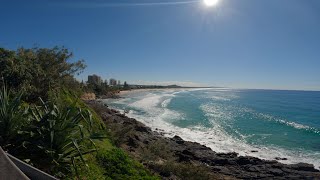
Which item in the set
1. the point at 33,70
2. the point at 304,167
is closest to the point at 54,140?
the point at 33,70

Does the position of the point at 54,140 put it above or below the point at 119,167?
above

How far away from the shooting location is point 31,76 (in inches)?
400

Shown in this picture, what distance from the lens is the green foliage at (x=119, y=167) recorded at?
7072 mm

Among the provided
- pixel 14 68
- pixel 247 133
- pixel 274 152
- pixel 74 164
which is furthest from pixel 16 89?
pixel 247 133

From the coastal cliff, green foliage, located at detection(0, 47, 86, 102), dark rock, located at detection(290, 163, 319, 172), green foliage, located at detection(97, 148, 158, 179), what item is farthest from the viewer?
dark rock, located at detection(290, 163, 319, 172)

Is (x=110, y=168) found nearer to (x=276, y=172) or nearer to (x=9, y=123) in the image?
(x=9, y=123)

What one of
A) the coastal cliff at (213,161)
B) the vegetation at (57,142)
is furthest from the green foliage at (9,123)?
the coastal cliff at (213,161)

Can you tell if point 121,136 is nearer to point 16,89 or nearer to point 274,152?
point 16,89

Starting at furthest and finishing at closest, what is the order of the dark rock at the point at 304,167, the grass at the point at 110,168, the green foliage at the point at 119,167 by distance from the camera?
the dark rock at the point at 304,167 < the green foliage at the point at 119,167 < the grass at the point at 110,168

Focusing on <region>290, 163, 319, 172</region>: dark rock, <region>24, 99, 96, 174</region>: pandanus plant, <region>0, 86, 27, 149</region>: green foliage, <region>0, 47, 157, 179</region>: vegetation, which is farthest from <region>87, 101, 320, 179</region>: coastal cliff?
<region>0, 86, 27, 149</region>: green foliage

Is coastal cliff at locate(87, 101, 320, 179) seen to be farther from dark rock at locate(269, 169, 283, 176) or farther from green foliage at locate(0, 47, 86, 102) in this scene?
green foliage at locate(0, 47, 86, 102)

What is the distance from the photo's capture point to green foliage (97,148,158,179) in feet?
23.2

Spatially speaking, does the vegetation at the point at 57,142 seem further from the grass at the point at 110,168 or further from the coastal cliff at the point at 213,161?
the coastal cliff at the point at 213,161

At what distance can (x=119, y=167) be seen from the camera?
7.42 metres
